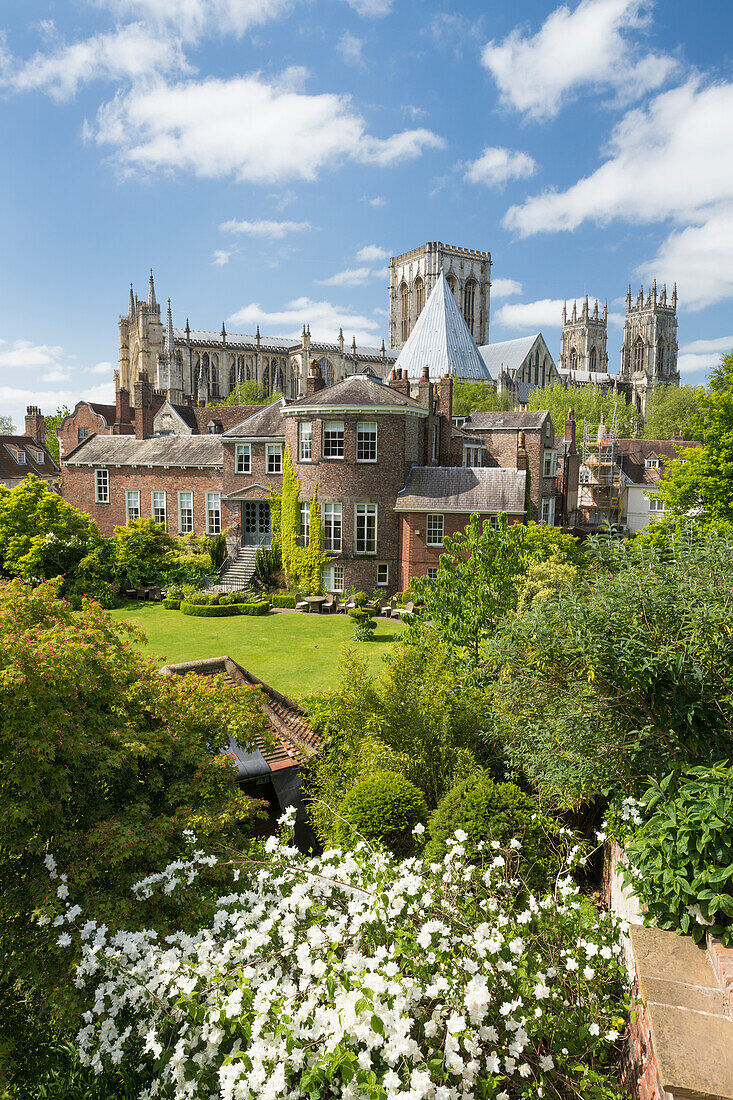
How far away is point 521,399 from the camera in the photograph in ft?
259

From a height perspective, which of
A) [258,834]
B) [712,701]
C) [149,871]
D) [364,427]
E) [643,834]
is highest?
[364,427]

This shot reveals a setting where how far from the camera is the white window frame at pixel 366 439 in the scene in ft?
95.1

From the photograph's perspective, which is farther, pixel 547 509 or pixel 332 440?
pixel 547 509

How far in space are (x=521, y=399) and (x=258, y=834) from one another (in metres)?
75.0

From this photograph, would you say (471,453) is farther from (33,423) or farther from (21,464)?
(33,423)

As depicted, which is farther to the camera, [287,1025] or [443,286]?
[443,286]

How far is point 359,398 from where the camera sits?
95.0 feet

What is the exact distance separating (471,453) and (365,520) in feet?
30.0

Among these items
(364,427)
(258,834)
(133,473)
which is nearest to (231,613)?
(364,427)

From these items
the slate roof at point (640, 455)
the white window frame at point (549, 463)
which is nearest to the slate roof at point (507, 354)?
the slate roof at point (640, 455)

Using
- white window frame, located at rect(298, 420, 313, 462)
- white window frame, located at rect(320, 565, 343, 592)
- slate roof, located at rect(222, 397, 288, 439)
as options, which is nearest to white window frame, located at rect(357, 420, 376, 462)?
white window frame, located at rect(298, 420, 313, 462)

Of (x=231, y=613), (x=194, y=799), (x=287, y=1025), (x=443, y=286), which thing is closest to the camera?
(x=287, y=1025)

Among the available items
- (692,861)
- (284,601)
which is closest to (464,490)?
(284,601)

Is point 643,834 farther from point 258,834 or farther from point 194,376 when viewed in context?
point 194,376
